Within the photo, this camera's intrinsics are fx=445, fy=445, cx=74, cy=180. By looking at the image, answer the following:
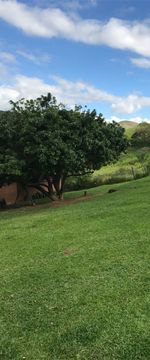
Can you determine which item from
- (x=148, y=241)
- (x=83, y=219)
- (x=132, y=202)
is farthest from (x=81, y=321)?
(x=132, y=202)

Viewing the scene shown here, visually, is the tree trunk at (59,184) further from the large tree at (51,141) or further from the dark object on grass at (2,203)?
the dark object on grass at (2,203)

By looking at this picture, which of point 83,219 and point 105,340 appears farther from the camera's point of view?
point 83,219

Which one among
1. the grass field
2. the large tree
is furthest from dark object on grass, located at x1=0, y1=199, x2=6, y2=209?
the grass field

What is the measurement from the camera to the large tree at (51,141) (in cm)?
2000

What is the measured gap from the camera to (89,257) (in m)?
8.62

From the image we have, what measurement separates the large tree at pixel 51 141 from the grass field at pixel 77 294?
8383mm

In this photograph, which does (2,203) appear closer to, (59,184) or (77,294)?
(59,184)

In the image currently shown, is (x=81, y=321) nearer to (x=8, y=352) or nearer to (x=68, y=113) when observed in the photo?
(x=8, y=352)

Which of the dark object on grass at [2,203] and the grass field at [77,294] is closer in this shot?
the grass field at [77,294]

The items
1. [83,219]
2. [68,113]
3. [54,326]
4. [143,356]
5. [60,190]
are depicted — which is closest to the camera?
[143,356]

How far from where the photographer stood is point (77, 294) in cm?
661

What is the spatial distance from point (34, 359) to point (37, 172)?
17.8 m

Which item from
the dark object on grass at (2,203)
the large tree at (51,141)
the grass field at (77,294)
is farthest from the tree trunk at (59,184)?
the grass field at (77,294)

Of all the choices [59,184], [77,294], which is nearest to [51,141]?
[59,184]
